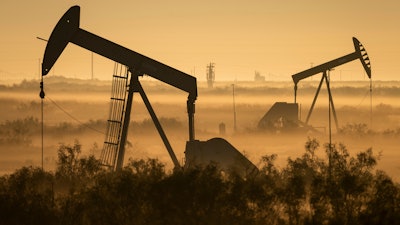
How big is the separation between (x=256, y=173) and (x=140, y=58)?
10533 millimetres

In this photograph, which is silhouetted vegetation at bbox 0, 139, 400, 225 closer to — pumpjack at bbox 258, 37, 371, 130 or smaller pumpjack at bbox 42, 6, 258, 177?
smaller pumpjack at bbox 42, 6, 258, 177

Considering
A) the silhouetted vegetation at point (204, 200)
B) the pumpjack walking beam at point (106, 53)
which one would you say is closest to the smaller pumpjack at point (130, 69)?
the pumpjack walking beam at point (106, 53)

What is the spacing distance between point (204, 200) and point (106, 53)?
39.2 ft

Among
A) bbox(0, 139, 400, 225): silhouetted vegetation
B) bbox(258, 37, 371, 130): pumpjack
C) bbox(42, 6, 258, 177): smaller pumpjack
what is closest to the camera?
bbox(0, 139, 400, 225): silhouetted vegetation

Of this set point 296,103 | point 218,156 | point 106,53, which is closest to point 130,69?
point 106,53

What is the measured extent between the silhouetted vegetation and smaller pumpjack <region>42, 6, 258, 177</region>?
225cm

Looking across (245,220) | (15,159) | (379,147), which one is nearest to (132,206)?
(245,220)

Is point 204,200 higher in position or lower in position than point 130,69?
lower

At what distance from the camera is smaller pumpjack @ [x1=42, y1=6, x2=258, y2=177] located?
7094cm

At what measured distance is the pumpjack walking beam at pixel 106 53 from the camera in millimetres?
70625

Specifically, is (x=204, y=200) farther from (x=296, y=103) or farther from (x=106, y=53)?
(x=296, y=103)

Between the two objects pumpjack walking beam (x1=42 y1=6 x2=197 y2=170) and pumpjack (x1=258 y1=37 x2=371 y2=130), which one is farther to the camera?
pumpjack (x1=258 y1=37 x2=371 y2=130)

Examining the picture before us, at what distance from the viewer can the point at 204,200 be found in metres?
68.4

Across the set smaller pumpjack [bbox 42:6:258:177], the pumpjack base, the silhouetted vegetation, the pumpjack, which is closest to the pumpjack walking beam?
smaller pumpjack [bbox 42:6:258:177]
